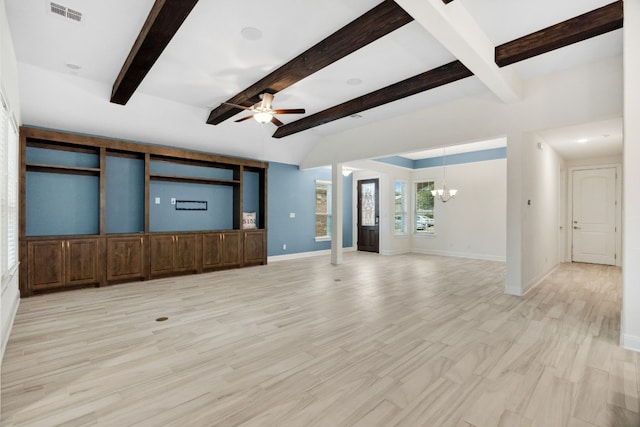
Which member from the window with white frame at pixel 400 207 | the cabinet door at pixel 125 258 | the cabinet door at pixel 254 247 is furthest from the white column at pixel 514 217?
the cabinet door at pixel 125 258

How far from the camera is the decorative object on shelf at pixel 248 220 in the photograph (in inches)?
284

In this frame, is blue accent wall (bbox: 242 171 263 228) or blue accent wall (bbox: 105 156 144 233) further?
blue accent wall (bbox: 242 171 263 228)

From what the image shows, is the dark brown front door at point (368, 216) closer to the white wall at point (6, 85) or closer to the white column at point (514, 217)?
the white column at point (514, 217)

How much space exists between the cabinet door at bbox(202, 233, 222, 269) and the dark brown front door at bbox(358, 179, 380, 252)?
503cm

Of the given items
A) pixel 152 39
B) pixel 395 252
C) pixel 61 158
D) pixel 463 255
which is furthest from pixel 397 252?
pixel 61 158

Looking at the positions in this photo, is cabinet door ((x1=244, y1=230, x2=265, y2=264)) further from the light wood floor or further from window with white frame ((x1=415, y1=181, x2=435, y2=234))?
window with white frame ((x1=415, y1=181, x2=435, y2=234))

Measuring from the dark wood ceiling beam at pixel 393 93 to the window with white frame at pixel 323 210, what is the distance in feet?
9.34

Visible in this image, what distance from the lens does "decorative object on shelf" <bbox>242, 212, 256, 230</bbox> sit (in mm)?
7219

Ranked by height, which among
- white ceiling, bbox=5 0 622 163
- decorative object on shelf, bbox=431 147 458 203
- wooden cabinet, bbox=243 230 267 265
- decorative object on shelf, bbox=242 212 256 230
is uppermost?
white ceiling, bbox=5 0 622 163

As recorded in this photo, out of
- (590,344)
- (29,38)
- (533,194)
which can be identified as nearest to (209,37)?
(29,38)

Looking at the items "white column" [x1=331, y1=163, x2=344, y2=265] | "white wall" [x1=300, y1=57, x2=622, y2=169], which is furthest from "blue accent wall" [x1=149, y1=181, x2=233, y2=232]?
"white wall" [x1=300, y1=57, x2=622, y2=169]

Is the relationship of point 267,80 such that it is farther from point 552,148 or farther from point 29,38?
point 552,148

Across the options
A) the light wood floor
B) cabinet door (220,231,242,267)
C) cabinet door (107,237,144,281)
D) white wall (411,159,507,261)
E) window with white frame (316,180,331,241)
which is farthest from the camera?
window with white frame (316,180,331,241)

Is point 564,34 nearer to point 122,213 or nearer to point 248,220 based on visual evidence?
point 248,220
